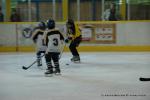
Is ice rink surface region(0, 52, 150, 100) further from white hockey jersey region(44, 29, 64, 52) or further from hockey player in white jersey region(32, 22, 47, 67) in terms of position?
white hockey jersey region(44, 29, 64, 52)

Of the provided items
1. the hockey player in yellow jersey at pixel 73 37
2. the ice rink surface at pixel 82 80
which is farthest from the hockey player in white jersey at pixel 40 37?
the hockey player in yellow jersey at pixel 73 37

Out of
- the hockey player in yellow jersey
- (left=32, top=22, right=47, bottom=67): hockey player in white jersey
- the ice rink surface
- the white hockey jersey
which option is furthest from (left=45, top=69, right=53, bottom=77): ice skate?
the hockey player in yellow jersey

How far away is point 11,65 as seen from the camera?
12.5 m

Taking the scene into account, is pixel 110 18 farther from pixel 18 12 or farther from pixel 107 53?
pixel 18 12

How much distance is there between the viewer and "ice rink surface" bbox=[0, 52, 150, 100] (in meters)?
7.58

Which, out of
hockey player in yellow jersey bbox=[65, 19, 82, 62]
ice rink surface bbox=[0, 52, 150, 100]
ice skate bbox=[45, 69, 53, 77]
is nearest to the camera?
ice rink surface bbox=[0, 52, 150, 100]

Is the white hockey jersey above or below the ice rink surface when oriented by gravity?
above

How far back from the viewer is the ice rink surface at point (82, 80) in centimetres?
758

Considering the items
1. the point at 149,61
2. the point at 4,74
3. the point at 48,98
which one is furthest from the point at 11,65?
the point at 48,98

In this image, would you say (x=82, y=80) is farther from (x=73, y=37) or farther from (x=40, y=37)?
(x=73, y=37)

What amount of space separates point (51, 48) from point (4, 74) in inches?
56.0

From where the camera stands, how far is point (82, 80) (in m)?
9.45

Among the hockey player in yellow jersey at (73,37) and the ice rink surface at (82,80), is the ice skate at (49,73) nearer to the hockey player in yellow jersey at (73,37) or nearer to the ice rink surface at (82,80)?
the ice rink surface at (82,80)

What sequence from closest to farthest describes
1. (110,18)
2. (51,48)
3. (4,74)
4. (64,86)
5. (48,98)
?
(48,98), (64,86), (51,48), (4,74), (110,18)
